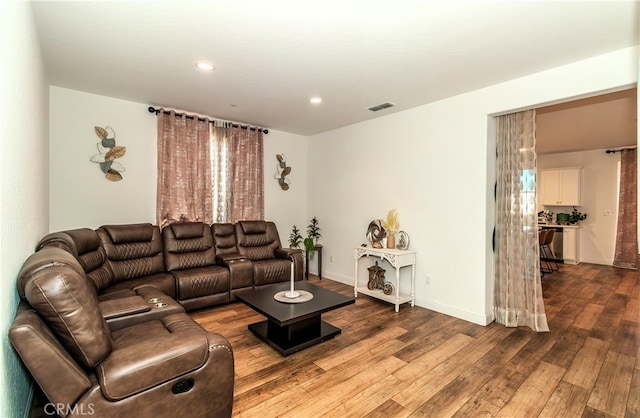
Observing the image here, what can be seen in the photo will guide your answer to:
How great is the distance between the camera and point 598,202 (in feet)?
21.9

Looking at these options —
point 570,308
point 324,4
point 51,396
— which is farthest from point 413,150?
point 51,396

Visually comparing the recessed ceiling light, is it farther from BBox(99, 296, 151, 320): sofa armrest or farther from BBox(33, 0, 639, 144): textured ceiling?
BBox(99, 296, 151, 320): sofa armrest

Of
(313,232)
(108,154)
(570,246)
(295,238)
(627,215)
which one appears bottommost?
(570,246)

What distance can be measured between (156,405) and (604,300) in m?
5.47

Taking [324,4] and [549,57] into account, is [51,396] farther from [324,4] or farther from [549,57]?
[549,57]

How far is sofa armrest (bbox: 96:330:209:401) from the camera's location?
1.39 meters

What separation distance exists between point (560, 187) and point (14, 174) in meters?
9.19

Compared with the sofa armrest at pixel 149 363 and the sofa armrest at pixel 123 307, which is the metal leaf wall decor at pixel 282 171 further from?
the sofa armrest at pixel 149 363

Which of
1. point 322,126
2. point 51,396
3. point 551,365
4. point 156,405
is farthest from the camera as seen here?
point 322,126

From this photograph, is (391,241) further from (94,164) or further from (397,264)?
(94,164)

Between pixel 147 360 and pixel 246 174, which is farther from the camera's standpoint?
pixel 246 174

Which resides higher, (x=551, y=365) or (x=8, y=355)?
(x=8, y=355)

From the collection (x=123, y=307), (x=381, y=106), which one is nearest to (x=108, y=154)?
(x=123, y=307)

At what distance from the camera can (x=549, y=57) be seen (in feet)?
8.41
